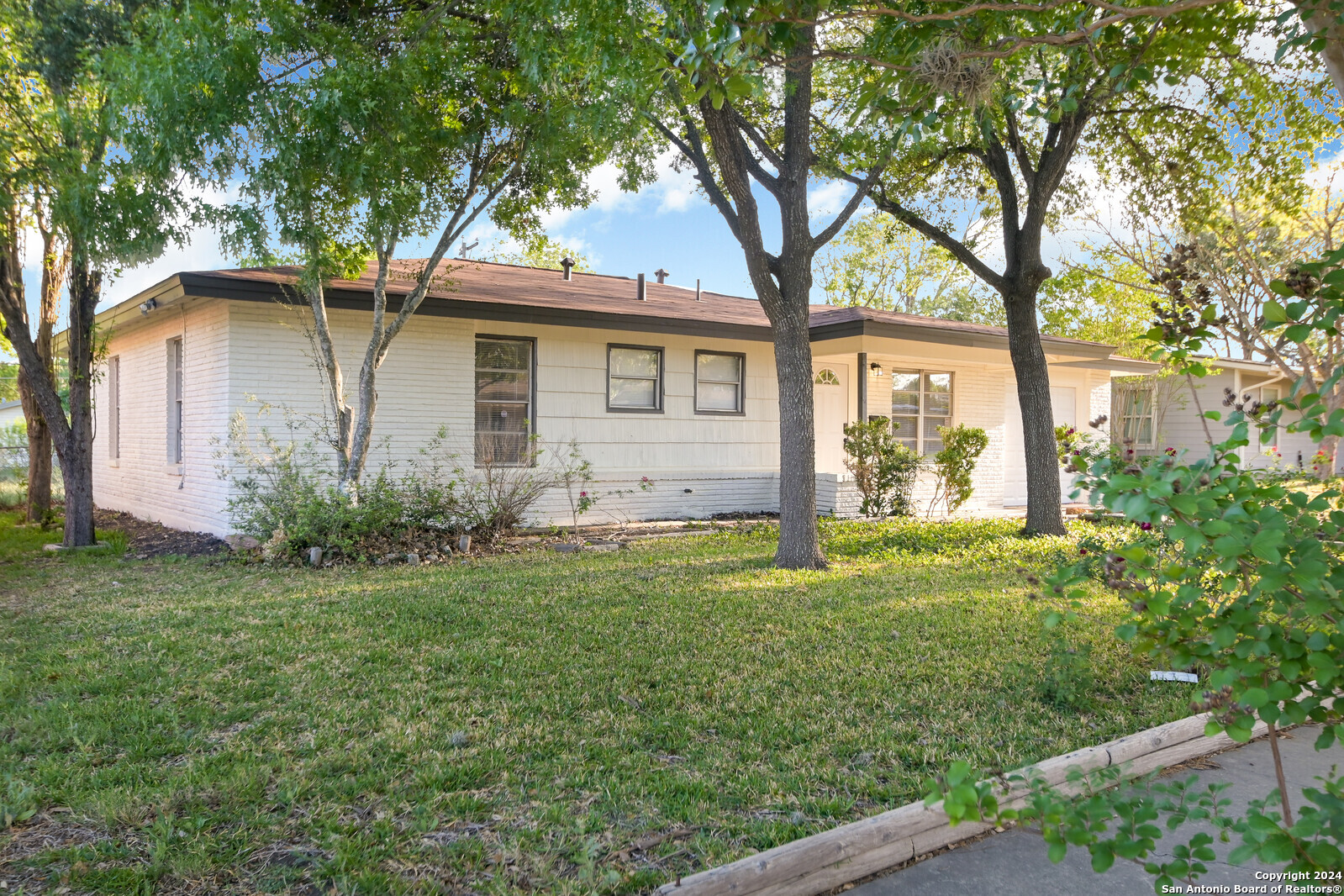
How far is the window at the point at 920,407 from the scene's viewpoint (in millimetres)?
16344

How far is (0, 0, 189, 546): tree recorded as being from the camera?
8.27 meters

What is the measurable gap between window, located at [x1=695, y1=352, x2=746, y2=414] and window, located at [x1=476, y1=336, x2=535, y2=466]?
300 cm

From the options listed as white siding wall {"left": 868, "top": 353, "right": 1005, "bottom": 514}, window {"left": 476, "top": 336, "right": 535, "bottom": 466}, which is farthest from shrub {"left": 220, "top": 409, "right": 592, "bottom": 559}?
white siding wall {"left": 868, "top": 353, "right": 1005, "bottom": 514}

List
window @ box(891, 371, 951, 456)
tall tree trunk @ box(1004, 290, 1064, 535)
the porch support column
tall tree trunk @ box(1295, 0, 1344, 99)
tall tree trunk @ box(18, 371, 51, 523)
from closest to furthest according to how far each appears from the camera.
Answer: tall tree trunk @ box(1295, 0, 1344, 99)
tall tree trunk @ box(1004, 290, 1064, 535)
tall tree trunk @ box(18, 371, 51, 523)
the porch support column
window @ box(891, 371, 951, 456)

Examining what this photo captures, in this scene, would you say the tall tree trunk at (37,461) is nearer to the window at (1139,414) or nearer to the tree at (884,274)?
the window at (1139,414)

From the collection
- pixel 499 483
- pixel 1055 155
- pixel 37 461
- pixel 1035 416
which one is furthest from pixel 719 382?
pixel 37 461

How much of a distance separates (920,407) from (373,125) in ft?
38.5

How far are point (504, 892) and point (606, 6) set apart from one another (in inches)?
261

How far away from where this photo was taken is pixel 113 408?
49.8 feet

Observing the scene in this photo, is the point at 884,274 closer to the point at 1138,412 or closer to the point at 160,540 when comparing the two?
the point at 1138,412

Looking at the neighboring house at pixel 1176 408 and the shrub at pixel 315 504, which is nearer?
the shrub at pixel 315 504

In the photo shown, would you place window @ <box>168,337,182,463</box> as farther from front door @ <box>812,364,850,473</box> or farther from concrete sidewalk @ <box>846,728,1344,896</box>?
concrete sidewalk @ <box>846,728,1344,896</box>

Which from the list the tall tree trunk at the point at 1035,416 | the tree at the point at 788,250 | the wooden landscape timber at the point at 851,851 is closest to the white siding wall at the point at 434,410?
the tall tree trunk at the point at 1035,416

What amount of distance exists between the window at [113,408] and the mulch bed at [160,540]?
7.33 feet
